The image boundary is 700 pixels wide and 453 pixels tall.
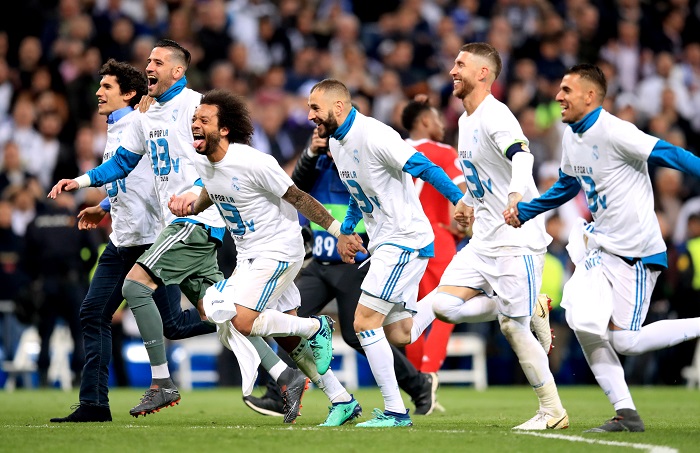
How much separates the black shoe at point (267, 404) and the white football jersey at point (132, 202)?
1.49 m

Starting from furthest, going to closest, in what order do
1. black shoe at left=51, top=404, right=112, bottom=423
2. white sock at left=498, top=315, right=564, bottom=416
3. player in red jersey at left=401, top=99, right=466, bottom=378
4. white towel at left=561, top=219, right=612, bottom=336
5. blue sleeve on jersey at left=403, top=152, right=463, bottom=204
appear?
player in red jersey at left=401, top=99, right=466, bottom=378
black shoe at left=51, top=404, right=112, bottom=423
white sock at left=498, top=315, right=564, bottom=416
blue sleeve on jersey at left=403, top=152, right=463, bottom=204
white towel at left=561, top=219, right=612, bottom=336

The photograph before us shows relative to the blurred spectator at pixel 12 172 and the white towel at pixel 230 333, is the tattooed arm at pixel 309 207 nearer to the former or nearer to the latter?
the white towel at pixel 230 333

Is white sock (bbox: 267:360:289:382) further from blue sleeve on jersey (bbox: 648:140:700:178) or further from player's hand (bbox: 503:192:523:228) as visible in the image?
blue sleeve on jersey (bbox: 648:140:700:178)

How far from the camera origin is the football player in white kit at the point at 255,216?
7.69 metres

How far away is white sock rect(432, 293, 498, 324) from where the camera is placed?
25.5 ft

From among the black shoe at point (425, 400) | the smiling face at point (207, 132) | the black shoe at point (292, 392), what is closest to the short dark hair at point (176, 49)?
the smiling face at point (207, 132)

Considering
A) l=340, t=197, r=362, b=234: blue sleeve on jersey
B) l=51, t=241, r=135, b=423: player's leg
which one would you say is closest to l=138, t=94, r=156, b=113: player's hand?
l=51, t=241, r=135, b=423: player's leg

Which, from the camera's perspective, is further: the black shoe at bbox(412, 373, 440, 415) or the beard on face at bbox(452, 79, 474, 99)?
the black shoe at bbox(412, 373, 440, 415)

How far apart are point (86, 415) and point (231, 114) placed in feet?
8.08

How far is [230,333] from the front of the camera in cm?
796

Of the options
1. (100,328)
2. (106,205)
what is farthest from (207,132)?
(100,328)

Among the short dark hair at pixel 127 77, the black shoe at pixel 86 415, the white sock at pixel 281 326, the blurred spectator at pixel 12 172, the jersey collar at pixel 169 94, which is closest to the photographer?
the white sock at pixel 281 326

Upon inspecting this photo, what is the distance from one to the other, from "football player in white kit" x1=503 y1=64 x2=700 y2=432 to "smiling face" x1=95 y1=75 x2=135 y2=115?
334 centimetres

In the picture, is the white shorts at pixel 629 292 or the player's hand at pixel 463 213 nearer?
the white shorts at pixel 629 292
